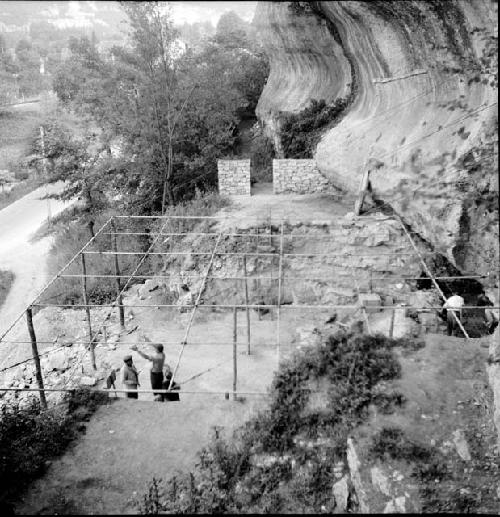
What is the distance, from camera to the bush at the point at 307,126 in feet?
57.0

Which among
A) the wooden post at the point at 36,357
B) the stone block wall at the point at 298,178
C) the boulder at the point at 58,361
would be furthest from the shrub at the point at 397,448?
the stone block wall at the point at 298,178

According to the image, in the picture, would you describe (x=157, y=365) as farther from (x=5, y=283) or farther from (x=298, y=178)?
(x=5, y=283)

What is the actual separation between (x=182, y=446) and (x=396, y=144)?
7818 millimetres

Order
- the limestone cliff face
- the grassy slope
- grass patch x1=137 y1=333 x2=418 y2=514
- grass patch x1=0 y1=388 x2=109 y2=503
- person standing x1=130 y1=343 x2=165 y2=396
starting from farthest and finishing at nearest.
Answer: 1. the grassy slope
2. person standing x1=130 y1=343 x2=165 y2=396
3. the limestone cliff face
4. grass patch x1=0 y1=388 x2=109 y2=503
5. grass patch x1=137 y1=333 x2=418 y2=514

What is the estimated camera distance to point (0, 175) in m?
23.7

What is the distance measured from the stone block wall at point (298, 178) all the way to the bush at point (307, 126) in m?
1.75

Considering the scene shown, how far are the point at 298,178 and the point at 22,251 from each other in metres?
10.5

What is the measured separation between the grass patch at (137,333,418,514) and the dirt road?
915 cm

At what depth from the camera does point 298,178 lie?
16.4 metres

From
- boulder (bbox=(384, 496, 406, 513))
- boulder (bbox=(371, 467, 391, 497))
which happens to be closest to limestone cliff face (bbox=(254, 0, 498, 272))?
boulder (bbox=(371, 467, 391, 497))

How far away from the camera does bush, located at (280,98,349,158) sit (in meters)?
17.4

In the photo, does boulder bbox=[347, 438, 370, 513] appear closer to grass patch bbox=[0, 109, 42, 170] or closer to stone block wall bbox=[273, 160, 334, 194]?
stone block wall bbox=[273, 160, 334, 194]

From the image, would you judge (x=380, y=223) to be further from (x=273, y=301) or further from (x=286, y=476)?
(x=286, y=476)

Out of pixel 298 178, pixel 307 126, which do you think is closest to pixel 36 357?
pixel 298 178
